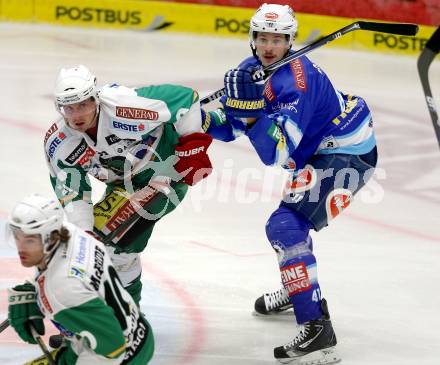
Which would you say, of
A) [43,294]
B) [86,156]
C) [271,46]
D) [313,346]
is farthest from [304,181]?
[43,294]

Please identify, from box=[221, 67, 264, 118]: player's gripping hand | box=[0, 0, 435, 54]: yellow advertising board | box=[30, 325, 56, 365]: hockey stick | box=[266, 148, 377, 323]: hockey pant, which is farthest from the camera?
box=[0, 0, 435, 54]: yellow advertising board

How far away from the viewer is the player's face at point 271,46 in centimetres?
469

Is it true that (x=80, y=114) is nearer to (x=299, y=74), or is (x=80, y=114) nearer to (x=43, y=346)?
(x=299, y=74)

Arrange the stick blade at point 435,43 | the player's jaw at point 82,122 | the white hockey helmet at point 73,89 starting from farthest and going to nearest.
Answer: the player's jaw at point 82,122, the white hockey helmet at point 73,89, the stick blade at point 435,43

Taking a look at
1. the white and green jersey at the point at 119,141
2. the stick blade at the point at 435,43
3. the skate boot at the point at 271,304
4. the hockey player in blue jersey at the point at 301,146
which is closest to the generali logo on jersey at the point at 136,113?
the white and green jersey at the point at 119,141

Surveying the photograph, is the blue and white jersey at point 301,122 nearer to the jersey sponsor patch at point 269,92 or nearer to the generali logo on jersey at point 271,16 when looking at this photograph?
the jersey sponsor patch at point 269,92

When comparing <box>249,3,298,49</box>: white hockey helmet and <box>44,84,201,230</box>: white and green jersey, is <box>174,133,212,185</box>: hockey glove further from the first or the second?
<box>249,3,298,49</box>: white hockey helmet

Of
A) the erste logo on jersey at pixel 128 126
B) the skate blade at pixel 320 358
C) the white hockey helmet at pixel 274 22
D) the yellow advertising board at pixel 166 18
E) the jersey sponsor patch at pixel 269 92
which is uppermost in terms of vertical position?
the white hockey helmet at pixel 274 22

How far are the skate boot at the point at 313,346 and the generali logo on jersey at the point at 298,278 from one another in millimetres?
166

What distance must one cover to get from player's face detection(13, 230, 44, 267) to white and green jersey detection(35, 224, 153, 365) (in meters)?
0.05

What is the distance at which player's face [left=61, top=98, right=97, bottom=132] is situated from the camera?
168 inches

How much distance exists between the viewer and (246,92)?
14.5 ft

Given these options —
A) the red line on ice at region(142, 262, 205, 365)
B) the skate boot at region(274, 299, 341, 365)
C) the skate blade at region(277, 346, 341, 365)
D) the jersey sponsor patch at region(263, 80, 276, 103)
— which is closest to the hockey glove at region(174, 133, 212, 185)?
the jersey sponsor patch at region(263, 80, 276, 103)

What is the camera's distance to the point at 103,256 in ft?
11.4
